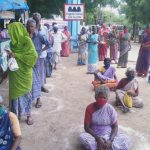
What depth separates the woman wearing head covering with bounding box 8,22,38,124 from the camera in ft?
18.4

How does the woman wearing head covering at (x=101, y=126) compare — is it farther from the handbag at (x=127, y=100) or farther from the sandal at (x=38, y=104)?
the sandal at (x=38, y=104)

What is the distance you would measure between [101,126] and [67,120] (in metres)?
1.62

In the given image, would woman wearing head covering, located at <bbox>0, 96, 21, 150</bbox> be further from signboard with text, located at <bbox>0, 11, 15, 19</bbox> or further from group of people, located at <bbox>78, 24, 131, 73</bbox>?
signboard with text, located at <bbox>0, 11, 15, 19</bbox>

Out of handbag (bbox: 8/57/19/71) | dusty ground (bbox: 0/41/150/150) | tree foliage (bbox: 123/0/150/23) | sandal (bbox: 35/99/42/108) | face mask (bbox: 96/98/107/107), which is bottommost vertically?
dusty ground (bbox: 0/41/150/150)

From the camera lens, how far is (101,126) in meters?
5.07

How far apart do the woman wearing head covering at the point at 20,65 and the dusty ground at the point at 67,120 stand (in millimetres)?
532

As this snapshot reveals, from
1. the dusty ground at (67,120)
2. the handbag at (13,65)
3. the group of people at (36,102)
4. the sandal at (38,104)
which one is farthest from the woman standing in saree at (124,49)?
the handbag at (13,65)

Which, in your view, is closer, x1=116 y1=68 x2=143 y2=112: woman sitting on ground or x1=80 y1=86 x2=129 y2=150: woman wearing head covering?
x1=80 y1=86 x2=129 y2=150: woman wearing head covering

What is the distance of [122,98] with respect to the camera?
285 inches

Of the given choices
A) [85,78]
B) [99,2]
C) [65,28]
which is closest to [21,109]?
[85,78]

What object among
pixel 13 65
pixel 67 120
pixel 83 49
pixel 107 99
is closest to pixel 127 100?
pixel 67 120

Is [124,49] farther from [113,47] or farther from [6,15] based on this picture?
[6,15]

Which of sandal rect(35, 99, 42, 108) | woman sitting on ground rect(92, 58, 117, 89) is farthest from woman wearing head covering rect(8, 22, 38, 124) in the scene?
woman sitting on ground rect(92, 58, 117, 89)

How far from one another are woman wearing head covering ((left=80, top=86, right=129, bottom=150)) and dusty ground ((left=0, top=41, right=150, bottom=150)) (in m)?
0.40
